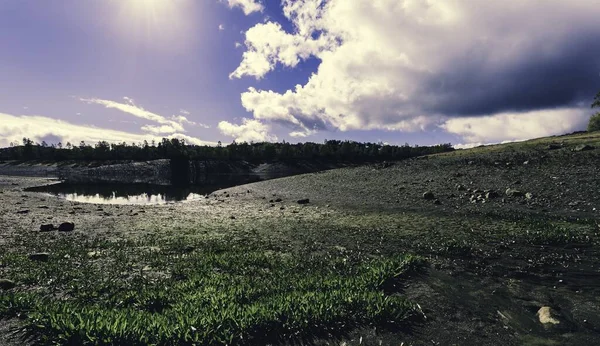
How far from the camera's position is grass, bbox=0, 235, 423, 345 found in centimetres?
645

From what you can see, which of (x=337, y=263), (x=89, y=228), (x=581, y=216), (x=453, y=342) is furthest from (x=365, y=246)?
(x=89, y=228)

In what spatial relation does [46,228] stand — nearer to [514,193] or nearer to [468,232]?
[468,232]

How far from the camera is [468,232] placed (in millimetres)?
15250

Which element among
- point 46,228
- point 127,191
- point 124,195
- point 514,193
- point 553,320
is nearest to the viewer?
point 553,320

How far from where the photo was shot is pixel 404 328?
705cm

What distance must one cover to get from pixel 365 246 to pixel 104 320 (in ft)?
33.0

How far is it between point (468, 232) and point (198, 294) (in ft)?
41.9

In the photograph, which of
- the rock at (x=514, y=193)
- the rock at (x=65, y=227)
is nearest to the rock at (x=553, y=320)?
the rock at (x=514, y=193)

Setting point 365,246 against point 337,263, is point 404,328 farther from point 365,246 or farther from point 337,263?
point 365,246

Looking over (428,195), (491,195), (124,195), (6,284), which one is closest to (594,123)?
(491,195)

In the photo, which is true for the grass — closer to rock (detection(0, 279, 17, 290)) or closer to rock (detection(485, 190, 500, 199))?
rock (detection(0, 279, 17, 290))

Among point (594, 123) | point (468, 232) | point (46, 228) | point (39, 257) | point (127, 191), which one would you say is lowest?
point (127, 191)

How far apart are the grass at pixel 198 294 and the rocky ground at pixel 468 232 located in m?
0.78

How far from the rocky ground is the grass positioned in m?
0.78
